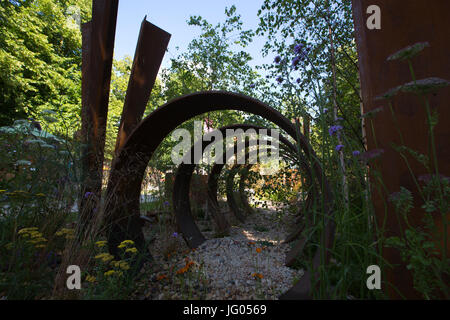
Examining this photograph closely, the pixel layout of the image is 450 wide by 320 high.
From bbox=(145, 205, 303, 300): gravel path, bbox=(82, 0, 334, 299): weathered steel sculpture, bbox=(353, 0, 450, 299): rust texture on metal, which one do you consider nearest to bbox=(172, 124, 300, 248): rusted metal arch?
bbox=(145, 205, 303, 300): gravel path

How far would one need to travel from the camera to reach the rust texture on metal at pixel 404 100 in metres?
1.42

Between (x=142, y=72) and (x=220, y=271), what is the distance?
307cm

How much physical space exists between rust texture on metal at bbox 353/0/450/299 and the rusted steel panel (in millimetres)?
3036

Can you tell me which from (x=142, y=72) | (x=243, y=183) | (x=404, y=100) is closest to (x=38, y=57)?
(x=142, y=72)

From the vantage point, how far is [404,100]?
1484mm

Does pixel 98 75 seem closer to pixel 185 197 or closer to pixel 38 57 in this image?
pixel 185 197

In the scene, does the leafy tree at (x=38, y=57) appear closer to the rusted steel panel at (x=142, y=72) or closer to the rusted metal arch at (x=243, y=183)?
the rusted steel panel at (x=142, y=72)

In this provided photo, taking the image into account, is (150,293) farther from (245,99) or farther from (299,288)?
(245,99)

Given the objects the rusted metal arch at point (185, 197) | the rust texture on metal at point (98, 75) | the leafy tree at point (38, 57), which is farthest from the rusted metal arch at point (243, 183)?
the leafy tree at point (38, 57)

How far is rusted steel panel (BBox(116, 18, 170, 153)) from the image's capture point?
3.59 m

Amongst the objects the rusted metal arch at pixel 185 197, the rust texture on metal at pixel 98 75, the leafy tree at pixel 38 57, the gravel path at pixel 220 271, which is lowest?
the gravel path at pixel 220 271

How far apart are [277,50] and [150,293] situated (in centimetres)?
537

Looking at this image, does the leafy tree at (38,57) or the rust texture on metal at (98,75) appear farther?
the leafy tree at (38,57)

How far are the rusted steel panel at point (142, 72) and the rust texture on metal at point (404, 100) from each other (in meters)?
3.04
